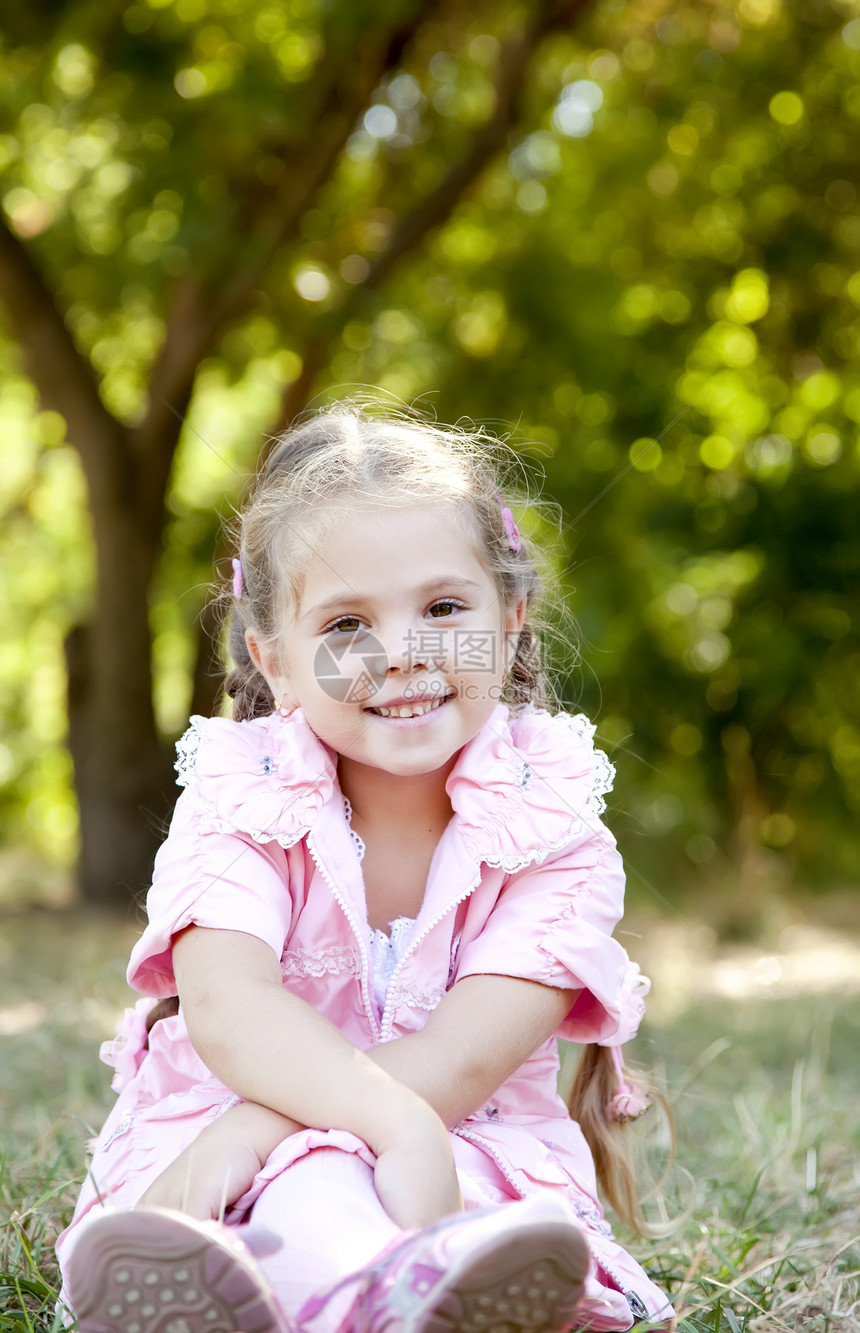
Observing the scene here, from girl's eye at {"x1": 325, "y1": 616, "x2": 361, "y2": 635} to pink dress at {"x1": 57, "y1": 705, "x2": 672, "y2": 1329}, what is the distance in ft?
0.47

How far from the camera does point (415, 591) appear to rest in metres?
1.38

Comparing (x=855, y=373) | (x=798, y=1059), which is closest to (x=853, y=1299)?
(x=798, y=1059)

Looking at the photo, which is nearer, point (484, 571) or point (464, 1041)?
point (464, 1041)

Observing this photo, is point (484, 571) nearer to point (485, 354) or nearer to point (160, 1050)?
point (160, 1050)

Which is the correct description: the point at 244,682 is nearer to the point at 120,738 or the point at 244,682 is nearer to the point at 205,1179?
the point at 205,1179

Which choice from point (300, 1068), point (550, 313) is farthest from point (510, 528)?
point (550, 313)

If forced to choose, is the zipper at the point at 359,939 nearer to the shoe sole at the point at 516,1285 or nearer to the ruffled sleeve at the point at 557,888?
the ruffled sleeve at the point at 557,888

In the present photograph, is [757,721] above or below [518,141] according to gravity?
below

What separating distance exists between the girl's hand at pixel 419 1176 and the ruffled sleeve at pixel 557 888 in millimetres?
225

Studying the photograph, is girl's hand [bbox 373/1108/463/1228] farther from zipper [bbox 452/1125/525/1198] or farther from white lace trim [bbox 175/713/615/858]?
white lace trim [bbox 175/713/615/858]

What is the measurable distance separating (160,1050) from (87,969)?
2624mm

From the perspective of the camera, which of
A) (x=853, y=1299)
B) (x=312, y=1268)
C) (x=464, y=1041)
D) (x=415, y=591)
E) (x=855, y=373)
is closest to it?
(x=312, y=1268)

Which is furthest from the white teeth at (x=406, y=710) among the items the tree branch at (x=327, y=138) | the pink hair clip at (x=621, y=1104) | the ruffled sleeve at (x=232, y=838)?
the tree branch at (x=327, y=138)

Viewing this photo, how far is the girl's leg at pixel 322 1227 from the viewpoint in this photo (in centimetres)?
104
